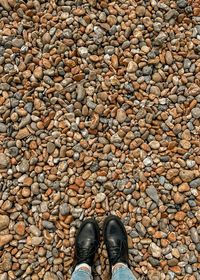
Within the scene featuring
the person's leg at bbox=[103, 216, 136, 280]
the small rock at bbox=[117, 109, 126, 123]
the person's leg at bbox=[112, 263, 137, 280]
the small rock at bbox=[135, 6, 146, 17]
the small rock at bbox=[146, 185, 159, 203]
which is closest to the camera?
the person's leg at bbox=[112, 263, 137, 280]

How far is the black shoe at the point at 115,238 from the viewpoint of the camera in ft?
7.17

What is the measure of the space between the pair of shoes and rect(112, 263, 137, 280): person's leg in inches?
2.5

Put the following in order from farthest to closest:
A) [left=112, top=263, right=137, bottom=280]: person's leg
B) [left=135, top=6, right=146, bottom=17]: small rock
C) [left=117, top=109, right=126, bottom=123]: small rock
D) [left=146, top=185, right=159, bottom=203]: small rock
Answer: [left=135, top=6, right=146, bottom=17]: small rock
[left=117, top=109, right=126, bottom=123]: small rock
[left=146, top=185, right=159, bottom=203]: small rock
[left=112, top=263, right=137, bottom=280]: person's leg

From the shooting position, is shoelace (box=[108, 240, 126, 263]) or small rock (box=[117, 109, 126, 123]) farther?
small rock (box=[117, 109, 126, 123])

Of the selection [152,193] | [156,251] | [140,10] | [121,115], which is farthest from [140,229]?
[140,10]

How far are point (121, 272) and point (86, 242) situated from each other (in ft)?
1.26

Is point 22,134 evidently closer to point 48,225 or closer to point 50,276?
point 48,225

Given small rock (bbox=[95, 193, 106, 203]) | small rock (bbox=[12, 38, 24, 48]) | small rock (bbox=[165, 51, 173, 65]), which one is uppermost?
small rock (bbox=[12, 38, 24, 48])

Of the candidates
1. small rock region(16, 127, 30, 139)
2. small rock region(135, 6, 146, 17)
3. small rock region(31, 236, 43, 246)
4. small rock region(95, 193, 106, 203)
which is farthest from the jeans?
small rock region(135, 6, 146, 17)

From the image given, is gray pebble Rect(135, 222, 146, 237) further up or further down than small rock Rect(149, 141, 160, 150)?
further down

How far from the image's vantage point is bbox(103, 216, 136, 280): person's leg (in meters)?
2.15

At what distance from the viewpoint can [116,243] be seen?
221 cm

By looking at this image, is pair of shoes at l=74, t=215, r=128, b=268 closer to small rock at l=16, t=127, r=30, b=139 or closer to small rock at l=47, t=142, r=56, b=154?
small rock at l=47, t=142, r=56, b=154

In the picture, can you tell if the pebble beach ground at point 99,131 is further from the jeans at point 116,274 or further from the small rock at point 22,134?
the jeans at point 116,274
